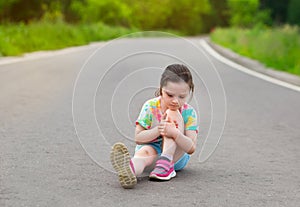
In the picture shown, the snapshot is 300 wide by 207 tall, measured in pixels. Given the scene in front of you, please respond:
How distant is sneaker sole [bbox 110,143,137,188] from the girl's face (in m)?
0.48

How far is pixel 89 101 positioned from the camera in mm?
4480

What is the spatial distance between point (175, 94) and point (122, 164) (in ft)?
1.91

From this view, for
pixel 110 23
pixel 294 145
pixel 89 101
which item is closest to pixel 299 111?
pixel 294 145

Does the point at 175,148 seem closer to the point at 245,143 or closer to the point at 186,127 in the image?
the point at 186,127

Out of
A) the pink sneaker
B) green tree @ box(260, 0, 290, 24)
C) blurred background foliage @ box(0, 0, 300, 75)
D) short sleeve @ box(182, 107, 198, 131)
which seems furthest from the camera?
green tree @ box(260, 0, 290, 24)

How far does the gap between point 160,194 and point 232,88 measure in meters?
6.94

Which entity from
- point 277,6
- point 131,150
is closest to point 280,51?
point 131,150

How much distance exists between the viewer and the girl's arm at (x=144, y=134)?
4507 mm

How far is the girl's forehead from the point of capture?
4363 millimetres

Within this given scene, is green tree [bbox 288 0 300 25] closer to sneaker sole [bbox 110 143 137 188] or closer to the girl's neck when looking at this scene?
the girl's neck

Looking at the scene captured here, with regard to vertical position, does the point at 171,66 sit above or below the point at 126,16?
above

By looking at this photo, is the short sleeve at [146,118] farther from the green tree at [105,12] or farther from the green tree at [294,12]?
the green tree at [294,12]

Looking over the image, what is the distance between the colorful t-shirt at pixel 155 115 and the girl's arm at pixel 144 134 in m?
0.03

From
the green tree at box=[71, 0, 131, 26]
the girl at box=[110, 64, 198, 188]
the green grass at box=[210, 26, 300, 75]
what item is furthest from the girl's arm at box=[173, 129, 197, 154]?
the green tree at box=[71, 0, 131, 26]
